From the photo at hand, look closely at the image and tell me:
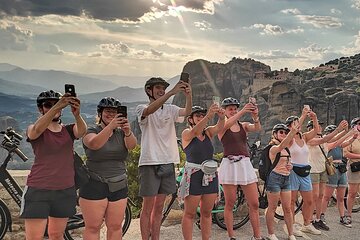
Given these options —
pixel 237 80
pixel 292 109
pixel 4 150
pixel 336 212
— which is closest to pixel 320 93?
pixel 292 109

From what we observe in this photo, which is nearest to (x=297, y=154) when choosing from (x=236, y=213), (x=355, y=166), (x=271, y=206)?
(x=271, y=206)

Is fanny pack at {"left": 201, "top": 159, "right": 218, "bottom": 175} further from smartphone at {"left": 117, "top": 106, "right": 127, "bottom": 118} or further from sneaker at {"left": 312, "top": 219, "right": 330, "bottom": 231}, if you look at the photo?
sneaker at {"left": 312, "top": 219, "right": 330, "bottom": 231}

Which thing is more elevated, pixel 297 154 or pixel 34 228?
pixel 297 154

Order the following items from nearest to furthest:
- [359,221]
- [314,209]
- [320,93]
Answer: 1. [314,209]
2. [359,221]
3. [320,93]

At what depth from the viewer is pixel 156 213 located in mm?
5262

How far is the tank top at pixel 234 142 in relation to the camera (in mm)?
6023

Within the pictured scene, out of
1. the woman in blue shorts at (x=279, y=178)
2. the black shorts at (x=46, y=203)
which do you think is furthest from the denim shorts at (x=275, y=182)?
the black shorts at (x=46, y=203)

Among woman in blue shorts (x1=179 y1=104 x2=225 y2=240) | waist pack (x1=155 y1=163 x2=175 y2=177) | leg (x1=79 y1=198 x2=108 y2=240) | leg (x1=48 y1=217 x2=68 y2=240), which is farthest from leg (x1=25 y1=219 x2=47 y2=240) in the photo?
woman in blue shorts (x1=179 y1=104 x2=225 y2=240)

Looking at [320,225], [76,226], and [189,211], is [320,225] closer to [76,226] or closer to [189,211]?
[189,211]

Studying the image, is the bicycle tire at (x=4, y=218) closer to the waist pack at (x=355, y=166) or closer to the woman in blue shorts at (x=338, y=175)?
the woman in blue shorts at (x=338, y=175)

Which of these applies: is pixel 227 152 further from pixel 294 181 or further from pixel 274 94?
pixel 274 94

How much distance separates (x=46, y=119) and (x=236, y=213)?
4.63 metres

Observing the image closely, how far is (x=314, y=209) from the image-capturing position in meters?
7.80

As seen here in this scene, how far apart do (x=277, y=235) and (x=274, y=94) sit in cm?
8034
